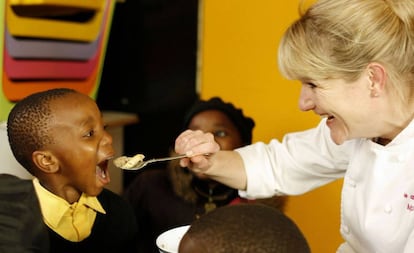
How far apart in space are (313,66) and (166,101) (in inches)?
40.1

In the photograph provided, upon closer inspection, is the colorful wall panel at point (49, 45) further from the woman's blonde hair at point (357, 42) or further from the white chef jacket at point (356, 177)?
the woman's blonde hair at point (357, 42)

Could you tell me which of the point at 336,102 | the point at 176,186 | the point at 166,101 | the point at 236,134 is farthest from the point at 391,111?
the point at 166,101

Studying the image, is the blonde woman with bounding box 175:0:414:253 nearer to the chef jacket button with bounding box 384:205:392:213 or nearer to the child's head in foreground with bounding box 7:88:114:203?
the chef jacket button with bounding box 384:205:392:213

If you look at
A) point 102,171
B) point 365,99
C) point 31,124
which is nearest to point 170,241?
point 102,171

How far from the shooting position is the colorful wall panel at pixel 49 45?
3.92 feet

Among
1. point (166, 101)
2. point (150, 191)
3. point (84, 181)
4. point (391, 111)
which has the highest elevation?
point (391, 111)

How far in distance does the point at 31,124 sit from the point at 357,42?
0.53m

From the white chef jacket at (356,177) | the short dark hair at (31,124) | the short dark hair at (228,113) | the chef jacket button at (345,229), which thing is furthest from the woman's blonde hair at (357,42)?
the short dark hair at (228,113)

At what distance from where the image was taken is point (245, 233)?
623 mm

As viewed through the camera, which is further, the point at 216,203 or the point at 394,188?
the point at 216,203

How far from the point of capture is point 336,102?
92 cm

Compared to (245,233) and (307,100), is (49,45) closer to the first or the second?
(307,100)

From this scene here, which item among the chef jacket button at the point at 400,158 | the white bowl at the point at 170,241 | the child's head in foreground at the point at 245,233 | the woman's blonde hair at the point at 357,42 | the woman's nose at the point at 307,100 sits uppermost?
the woman's blonde hair at the point at 357,42

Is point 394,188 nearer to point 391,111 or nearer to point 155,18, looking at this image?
point 391,111
